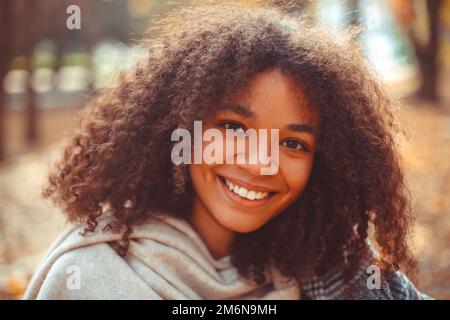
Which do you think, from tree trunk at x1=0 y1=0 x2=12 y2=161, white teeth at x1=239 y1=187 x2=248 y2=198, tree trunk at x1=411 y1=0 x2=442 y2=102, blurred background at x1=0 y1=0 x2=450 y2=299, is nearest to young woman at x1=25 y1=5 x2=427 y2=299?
white teeth at x1=239 y1=187 x2=248 y2=198

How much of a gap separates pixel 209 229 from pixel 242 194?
32 cm

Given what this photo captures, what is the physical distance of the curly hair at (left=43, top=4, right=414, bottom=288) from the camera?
216 cm

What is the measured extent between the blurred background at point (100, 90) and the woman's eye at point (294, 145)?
52 centimetres

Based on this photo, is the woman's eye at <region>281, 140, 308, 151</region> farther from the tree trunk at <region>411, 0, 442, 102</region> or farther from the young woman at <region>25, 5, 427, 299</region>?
the tree trunk at <region>411, 0, 442, 102</region>

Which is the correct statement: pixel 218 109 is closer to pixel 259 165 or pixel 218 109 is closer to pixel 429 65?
pixel 259 165

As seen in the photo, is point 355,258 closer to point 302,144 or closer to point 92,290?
point 302,144

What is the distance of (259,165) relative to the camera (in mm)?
2129

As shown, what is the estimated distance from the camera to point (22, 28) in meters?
10.8

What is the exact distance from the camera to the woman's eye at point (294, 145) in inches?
86.0

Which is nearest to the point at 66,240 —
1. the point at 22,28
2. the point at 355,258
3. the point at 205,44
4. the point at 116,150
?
the point at 116,150

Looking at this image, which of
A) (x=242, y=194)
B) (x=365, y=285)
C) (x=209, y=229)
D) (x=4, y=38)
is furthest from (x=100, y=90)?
(x=4, y=38)

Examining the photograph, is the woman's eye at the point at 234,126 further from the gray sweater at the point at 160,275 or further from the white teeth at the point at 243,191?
the gray sweater at the point at 160,275

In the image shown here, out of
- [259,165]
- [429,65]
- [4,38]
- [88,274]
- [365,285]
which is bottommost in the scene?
[365,285]

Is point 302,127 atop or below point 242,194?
atop
